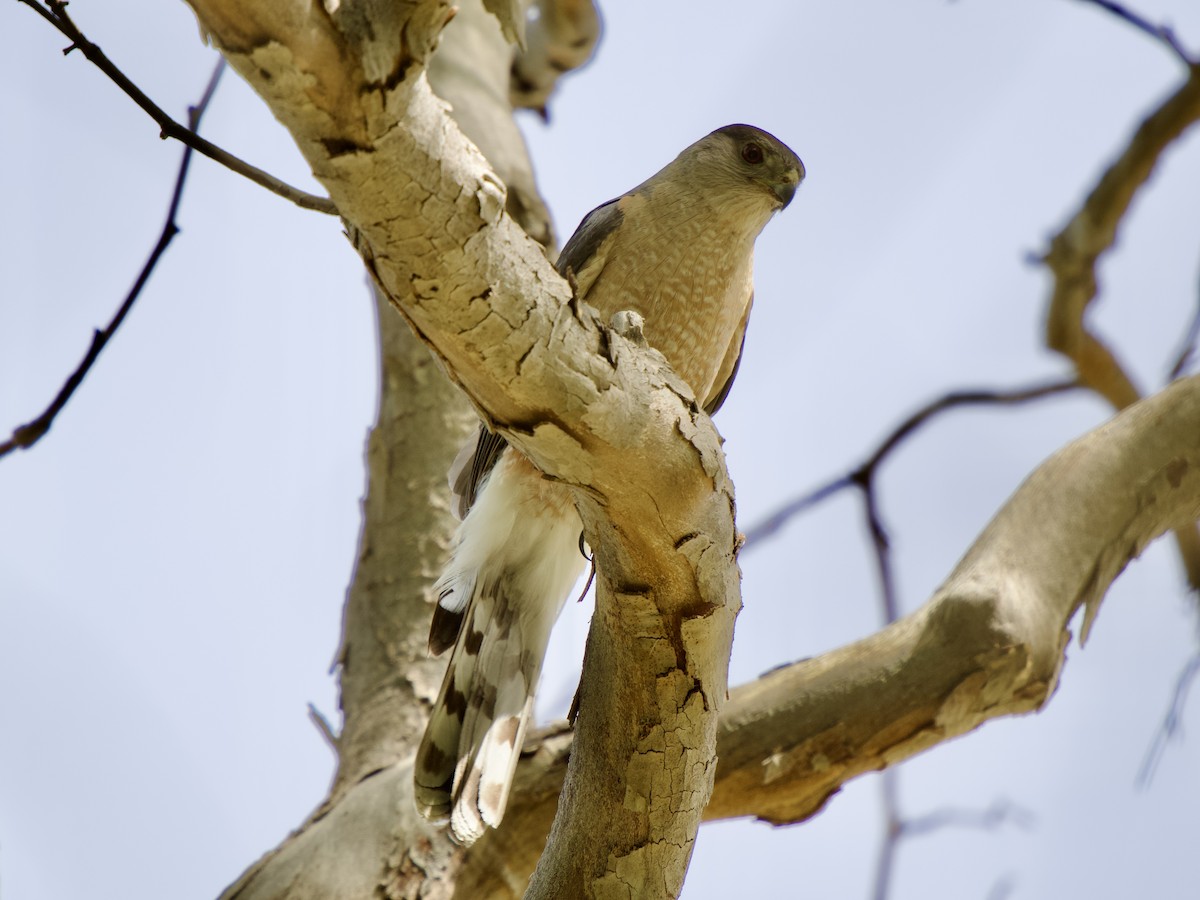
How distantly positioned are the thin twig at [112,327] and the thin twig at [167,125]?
0.36 m

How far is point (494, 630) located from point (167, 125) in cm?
154

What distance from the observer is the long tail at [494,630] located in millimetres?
2654

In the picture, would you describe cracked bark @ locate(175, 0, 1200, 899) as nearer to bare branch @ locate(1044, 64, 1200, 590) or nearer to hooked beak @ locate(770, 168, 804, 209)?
Answer: hooked beak @ locate(770, 168, 804, 209)

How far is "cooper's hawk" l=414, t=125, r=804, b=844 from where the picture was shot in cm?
274

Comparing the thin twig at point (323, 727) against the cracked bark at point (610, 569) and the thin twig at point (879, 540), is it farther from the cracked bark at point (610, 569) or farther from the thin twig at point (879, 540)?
the thin twig at point (879, 540)

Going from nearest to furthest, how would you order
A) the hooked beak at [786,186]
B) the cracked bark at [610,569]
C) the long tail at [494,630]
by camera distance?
the cracked bark at [610,569] → the long tail at [494,630] → the hooked beak at [786,186]

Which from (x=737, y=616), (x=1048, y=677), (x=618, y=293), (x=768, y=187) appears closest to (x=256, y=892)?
(x=737, y=616)

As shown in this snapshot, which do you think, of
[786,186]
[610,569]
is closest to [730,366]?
[786,186]

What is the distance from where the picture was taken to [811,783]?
2.69 m

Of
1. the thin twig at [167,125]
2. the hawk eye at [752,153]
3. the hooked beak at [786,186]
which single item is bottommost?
the thin twig at [167,125]

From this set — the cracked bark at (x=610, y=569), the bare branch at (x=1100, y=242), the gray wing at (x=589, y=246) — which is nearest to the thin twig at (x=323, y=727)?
the cracked bark at (x=610, y=569)

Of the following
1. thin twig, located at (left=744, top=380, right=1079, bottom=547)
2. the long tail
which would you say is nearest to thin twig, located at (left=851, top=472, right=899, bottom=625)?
thin twig, located at (left=744, top=380, right=1079, bottom=547)

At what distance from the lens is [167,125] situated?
181 centimetres

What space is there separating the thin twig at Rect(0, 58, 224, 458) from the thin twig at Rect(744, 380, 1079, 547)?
7.21 feet
